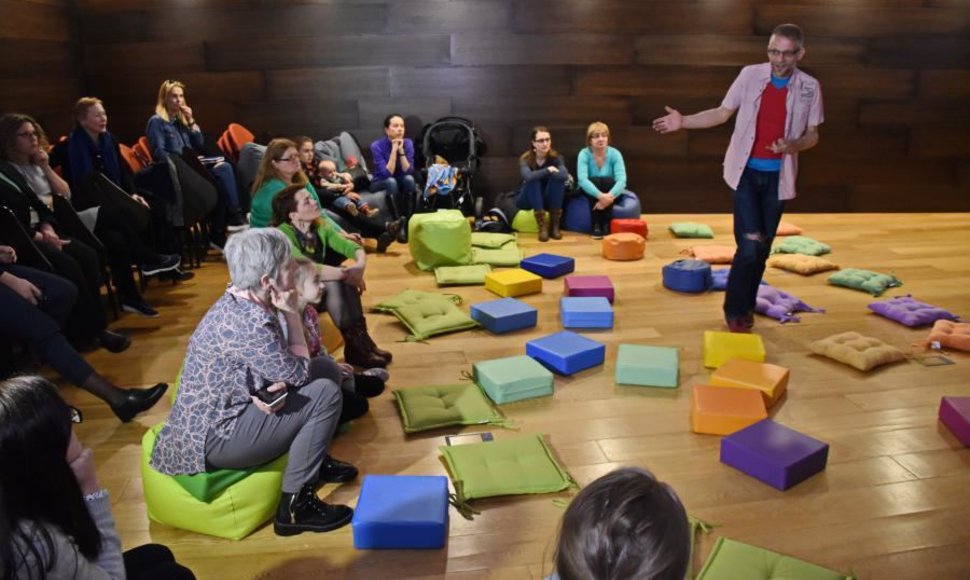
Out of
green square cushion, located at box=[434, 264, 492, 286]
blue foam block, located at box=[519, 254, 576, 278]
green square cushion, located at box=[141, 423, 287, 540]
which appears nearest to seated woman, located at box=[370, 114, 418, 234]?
green square cushion, located at box=[434, 264, 492, 286]

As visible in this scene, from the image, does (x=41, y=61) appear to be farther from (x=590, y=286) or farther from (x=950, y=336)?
(x=950, y=336)

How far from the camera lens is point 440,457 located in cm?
303

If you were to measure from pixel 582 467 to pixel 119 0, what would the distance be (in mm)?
6326

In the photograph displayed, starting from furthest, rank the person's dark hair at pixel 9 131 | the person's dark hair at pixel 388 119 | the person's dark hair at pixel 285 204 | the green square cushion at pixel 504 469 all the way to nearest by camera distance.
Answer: the person's dark hair at pixel 388 119 < the person's dark hair at pixel 9 131 < the person's dark hair at pixel 285 204 < the green square cushion at pixel 504 469

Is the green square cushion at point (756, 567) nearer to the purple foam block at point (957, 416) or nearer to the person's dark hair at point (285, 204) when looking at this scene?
the purple foam block at point (957, 416)

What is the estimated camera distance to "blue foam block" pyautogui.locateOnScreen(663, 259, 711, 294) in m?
5.06

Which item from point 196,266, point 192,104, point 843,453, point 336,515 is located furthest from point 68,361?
point 192,104

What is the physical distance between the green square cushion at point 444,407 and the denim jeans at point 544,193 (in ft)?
10.9

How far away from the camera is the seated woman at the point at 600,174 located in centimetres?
672

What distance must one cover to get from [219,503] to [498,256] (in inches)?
139

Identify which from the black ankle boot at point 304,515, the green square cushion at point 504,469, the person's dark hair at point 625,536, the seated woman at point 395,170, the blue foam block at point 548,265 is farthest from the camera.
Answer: the seated woman at point 395,170

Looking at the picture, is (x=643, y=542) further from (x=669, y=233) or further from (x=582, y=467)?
(x=669, y=233)

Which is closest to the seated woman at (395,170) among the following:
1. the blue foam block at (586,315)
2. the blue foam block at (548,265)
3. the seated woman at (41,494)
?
the blue foam block at (548,265)

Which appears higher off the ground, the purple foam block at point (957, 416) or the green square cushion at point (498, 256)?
the green square cushion at point (498, 256)
